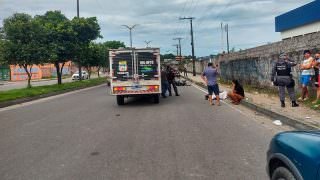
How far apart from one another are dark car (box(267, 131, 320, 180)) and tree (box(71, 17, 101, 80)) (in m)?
35.9

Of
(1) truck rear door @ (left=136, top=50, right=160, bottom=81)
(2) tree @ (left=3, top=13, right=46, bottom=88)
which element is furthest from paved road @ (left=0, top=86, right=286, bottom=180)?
(2) tree @ (left=3, top=13, right=46, bottom=88)

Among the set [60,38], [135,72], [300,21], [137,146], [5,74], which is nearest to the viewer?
[137,146]

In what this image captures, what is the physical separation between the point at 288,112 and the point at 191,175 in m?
7.56

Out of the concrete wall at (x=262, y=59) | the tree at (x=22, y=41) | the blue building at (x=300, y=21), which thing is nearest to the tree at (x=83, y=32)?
the tree at (x=22, y=41)

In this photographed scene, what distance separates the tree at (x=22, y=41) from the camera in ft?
107

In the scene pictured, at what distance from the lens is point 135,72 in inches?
763

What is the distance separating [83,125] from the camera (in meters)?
12.8

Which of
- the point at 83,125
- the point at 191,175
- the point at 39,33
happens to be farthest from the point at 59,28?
the point at 191,175

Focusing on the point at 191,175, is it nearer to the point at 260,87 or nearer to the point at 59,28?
the point at 260,87

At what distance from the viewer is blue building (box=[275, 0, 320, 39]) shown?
4081 cm

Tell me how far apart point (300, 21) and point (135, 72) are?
1185 inches

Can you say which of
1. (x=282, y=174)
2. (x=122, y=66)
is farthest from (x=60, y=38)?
(x=282, y=174)

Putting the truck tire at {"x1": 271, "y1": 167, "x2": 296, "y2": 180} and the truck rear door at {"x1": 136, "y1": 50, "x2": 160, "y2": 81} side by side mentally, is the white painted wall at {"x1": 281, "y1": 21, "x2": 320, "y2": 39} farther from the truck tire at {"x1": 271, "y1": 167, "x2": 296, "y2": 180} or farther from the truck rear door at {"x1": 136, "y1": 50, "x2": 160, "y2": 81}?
the truck tire at {"x1": 271, "y1": 167, "x2": 296, "y2": 180}

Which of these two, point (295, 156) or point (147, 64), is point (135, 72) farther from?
point (295, 156)
